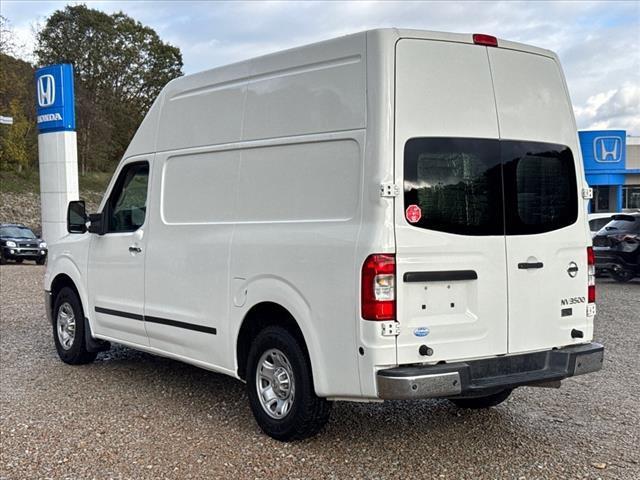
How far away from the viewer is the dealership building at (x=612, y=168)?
33406 mm

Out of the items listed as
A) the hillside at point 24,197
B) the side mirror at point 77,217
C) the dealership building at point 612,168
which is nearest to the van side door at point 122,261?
the side mirror at point 77,217

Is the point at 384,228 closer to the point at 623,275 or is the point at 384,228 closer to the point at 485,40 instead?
the point at 485,40

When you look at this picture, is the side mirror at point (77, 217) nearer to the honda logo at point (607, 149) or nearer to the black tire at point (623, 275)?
the black tire at point (623, 275)

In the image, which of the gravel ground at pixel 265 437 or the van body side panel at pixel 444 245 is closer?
the van body side panel at pixel 444 245

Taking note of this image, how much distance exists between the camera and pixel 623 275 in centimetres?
1523

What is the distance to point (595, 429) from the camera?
5.46 m

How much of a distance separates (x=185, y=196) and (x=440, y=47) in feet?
7.96

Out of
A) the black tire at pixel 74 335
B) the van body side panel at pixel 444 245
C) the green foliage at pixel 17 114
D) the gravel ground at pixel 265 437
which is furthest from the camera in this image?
the green foliage at pixel 17 114

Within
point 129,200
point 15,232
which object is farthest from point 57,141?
point 129,200

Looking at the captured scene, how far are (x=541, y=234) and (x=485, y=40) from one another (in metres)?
1.34

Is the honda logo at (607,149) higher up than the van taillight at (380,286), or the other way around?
the honda logo at (607,149)

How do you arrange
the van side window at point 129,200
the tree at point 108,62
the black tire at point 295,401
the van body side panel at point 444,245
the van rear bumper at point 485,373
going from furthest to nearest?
the tree at point 108,62
the van side window at point 129,200
the black tire at point 295,401
the van body side panel at point 444,245
the van rear bumper at point 485,373

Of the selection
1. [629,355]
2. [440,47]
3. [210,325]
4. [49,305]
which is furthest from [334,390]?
[629,355]

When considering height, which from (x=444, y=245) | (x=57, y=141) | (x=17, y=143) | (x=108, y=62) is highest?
(x=108, y=62)
